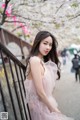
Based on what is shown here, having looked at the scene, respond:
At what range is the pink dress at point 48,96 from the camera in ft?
6.47

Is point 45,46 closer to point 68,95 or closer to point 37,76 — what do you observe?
point 37,76

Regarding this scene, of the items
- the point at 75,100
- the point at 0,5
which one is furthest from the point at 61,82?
the point at 0,5

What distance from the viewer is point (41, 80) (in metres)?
1.90

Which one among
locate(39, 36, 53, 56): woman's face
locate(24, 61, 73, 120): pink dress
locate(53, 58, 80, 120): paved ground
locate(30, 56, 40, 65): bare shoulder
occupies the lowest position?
locate(53, 58, 80, 120): paved ground

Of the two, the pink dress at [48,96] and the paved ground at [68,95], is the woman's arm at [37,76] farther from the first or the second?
the paved ground at [68,95]

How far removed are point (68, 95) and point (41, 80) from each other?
17.4 feet

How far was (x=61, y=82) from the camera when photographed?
9.05 m

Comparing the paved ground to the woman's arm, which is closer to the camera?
the woman's arm

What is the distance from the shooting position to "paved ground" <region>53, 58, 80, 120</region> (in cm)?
548

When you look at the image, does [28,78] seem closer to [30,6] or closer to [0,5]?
[0,5]

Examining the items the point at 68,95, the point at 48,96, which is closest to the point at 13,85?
the point at 48,96

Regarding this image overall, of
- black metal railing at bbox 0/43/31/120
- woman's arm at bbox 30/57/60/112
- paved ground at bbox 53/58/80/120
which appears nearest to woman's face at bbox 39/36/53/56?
woman's arm at bbox 30/57/60/112

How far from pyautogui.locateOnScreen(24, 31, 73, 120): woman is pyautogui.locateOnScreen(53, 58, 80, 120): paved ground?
113 inches

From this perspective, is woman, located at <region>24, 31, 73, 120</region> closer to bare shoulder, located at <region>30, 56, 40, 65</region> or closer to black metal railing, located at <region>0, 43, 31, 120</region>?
bare shoulder, located at <region>30, 56, 40, 65</region>
